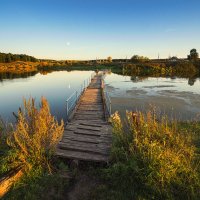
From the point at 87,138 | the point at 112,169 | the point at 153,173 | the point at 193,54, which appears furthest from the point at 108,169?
the point at 193,54

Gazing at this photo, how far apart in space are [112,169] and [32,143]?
8.75 feet

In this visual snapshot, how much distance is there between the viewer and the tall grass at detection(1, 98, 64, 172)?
238 inches

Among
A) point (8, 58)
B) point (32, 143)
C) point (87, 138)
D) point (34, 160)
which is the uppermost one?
point (8, 58)

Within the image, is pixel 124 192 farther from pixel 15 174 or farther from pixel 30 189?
pixel 15 174

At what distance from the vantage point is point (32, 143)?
6516 millimetres

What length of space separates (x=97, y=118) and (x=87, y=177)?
6248 mm

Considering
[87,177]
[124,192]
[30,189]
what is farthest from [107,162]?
[30,189]

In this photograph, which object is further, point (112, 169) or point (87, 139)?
point (87, 139)

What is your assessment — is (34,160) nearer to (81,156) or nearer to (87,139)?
(81,156)

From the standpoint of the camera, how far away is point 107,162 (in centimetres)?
703

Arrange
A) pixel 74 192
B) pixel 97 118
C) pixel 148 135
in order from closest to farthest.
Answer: pixel 74 192 → pixel 148 135 → pixel 97 118

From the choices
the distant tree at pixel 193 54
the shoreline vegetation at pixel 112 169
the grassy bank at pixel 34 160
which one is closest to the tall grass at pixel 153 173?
the shoreline vegetation at pixel 112 169

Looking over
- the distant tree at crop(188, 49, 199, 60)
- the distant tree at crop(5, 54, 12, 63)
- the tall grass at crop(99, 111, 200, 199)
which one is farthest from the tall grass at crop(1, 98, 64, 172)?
the distant tree at crop(5, 54, 12, 63)

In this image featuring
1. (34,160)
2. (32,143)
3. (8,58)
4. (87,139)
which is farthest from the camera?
(8,58)
